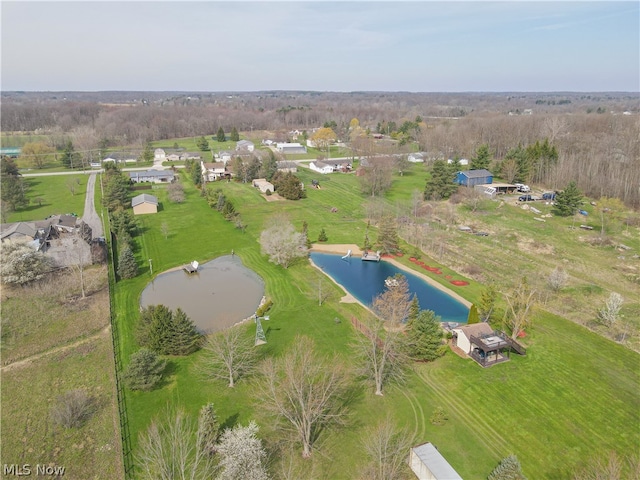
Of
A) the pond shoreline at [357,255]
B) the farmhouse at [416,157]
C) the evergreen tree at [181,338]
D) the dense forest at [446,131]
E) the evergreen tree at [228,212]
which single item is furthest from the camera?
the farmhouse at [416,157]

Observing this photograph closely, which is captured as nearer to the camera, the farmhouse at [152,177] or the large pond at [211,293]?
the large pond at [211,293]

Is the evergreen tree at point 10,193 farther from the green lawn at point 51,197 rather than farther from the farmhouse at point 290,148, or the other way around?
the farmhouse at point 290,148

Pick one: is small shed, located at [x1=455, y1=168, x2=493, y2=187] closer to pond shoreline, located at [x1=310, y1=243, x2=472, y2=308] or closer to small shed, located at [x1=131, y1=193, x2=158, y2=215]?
pond shoreline, located at [x1=310, y1=243, x2=472, y2=308]

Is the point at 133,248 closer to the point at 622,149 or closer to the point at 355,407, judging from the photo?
the point at 355,407

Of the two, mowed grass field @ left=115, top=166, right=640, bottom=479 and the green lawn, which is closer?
mowed grass field @ left=115, top=166, right=640, bottom=479

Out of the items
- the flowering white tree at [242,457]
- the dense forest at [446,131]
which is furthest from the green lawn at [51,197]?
the flowering white tree at [242,457]

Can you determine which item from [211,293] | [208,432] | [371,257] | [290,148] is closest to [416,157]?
[290,148]

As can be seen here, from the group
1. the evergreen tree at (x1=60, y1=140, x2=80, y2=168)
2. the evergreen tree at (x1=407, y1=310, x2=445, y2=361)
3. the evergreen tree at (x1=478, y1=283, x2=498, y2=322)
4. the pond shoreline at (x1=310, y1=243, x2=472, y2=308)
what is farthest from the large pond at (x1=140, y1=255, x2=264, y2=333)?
the evergreen tree at (x1=60, y1=140, x2=80, y2=168)

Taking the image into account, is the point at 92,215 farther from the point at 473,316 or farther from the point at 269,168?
the point at 473,316
